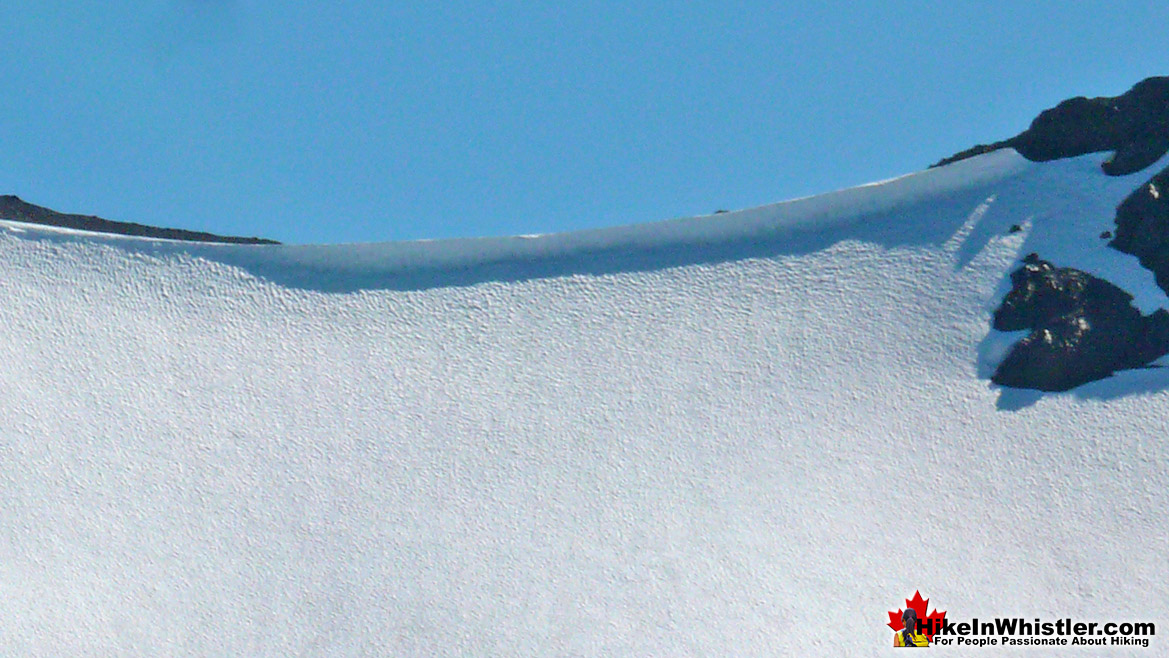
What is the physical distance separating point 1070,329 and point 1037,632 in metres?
2.75

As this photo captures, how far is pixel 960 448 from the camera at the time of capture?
8352mm

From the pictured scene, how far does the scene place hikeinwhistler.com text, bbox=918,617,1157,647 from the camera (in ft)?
24.4

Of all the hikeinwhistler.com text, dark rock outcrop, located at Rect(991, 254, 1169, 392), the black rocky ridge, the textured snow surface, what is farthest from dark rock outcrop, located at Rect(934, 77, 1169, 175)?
the hikeinwhistler.com text

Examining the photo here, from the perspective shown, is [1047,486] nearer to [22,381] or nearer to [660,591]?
[660,591]

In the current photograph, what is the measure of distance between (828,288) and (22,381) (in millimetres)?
7320

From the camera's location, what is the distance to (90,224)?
1005 centimetres

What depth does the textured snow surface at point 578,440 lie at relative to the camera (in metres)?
7.71

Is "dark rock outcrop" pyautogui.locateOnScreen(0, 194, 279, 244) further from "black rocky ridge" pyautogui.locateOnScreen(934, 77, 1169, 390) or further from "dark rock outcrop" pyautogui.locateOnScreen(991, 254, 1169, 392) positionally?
"black rocky ridge" pyautogui.locateOnScreen(934, 77, 1169, 390)

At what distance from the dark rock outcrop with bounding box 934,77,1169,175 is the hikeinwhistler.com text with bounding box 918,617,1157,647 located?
14.2ft

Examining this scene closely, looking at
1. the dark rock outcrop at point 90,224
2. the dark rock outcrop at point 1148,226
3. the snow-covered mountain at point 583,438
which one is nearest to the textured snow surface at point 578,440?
the snow-covered mountain at point 583,438

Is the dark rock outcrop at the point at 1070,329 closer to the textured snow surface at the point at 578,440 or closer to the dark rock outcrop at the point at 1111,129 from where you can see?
the textured snow surface at the point at 578,440

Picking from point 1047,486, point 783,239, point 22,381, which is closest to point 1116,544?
→ point 1047,486

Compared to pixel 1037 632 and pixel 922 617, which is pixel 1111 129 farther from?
pixel 922 617

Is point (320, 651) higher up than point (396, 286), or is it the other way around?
point (396, 286)
